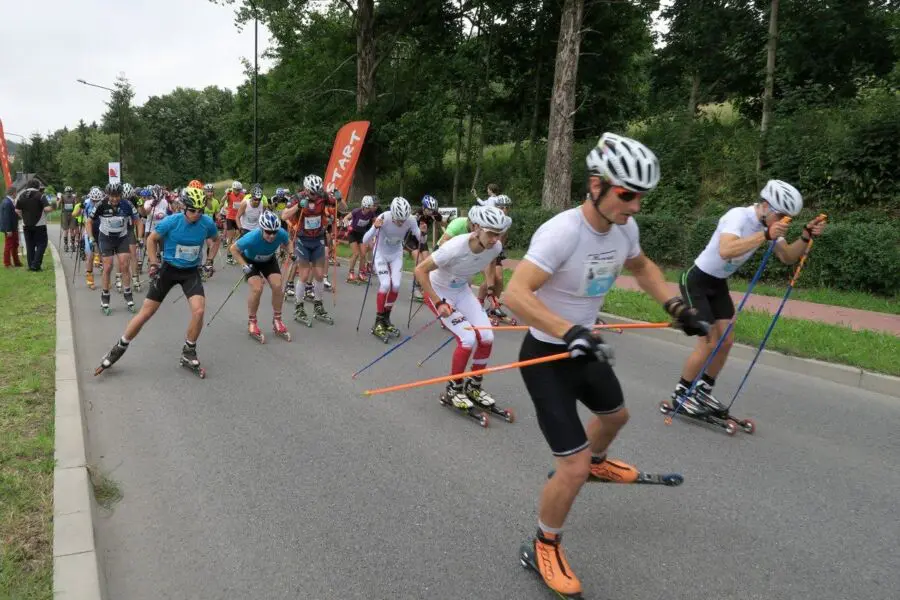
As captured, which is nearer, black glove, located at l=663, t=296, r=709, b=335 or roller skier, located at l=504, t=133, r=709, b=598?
roller skier, located at l=504, t=133, r=709, b=598

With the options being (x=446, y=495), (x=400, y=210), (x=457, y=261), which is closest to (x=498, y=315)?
(x=400, y=210)

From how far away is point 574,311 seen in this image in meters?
2.98

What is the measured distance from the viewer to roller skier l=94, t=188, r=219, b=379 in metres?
6.45

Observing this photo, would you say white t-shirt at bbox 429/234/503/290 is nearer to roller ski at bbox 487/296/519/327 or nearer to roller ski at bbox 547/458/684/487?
roller ski at bbox 547/458/684/487

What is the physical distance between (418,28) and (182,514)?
25.2 metres

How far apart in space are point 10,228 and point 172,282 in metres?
10.3

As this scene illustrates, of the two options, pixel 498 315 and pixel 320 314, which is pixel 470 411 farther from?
pixel 320 314

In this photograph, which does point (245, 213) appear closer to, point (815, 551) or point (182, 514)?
point (182, 514)

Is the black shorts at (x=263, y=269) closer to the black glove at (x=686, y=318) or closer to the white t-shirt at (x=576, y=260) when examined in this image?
the white t-shirt at (x=576, y=260)

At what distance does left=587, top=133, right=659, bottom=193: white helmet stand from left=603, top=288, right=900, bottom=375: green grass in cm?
519

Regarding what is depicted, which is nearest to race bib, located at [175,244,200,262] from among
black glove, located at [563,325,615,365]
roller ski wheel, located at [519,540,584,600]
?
roller ski wheel, located at [519,540,584,600]

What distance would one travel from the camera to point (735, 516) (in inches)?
144

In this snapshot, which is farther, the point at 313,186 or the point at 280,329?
the point at 313,186

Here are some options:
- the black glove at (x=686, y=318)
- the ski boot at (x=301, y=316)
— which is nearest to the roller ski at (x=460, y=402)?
the black glove at (x=686, y=318)
